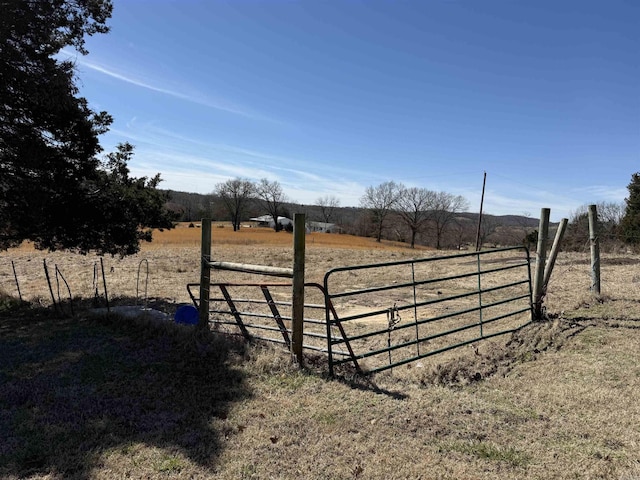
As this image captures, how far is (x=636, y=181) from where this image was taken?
94.6 ft

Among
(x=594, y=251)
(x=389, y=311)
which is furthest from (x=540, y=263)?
(x=389, y=311)

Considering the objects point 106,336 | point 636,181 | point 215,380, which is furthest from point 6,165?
point 636,181

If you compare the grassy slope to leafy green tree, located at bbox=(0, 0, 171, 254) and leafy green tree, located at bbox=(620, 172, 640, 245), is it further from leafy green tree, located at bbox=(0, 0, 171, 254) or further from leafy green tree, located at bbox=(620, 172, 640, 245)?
leafy green tree, located at bbox=(620, 172, 640, 245)

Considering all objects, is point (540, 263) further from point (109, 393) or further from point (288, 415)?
point (109, 393)

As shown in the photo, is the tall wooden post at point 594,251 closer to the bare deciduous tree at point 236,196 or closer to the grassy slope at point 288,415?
the grassy slope at point 288,415

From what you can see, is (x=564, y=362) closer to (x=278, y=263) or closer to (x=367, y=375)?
(x=367, y=375)

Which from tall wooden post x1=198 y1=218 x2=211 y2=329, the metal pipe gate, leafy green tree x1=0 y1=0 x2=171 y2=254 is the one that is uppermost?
leafy green tree x1=0 y1=0 x2=171 y2=254

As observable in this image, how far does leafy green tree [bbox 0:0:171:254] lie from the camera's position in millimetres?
7957

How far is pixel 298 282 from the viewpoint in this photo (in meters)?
4.98

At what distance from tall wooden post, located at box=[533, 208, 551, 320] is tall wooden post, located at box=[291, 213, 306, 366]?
15.5 ft

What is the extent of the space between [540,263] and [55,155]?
33.5ft

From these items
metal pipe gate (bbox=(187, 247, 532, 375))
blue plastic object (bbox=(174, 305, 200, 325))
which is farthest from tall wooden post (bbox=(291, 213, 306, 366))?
blue plastic object (bbox=(174, 305, 200, 325))

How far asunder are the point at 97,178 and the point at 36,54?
10.1ft

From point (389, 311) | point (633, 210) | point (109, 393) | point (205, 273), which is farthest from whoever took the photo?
point (633, 210)
